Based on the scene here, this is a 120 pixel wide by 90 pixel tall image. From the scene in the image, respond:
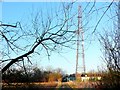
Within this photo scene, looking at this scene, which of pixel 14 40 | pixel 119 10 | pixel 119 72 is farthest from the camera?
pixel 119 72

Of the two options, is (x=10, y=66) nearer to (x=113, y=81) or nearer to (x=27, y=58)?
(x=27, y=58)

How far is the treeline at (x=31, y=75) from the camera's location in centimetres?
226

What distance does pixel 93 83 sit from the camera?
2635 mm

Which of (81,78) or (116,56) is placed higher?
(116,56)

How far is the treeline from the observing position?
2262 mm

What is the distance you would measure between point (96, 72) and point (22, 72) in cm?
80

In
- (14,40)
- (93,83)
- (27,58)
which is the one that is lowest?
(93,83)

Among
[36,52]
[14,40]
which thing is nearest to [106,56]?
[36,52]

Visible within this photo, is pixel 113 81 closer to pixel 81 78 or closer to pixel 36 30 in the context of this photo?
pixel 81 78

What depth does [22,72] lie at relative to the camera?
232 centimetres

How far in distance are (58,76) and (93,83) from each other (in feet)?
1.54

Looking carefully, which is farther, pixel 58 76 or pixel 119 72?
pixel 119 72

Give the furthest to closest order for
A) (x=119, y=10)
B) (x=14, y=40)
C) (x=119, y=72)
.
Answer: (x=119, y=72)
(x=119, y=10)
(x=14, y=40)

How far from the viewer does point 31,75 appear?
234 cm
